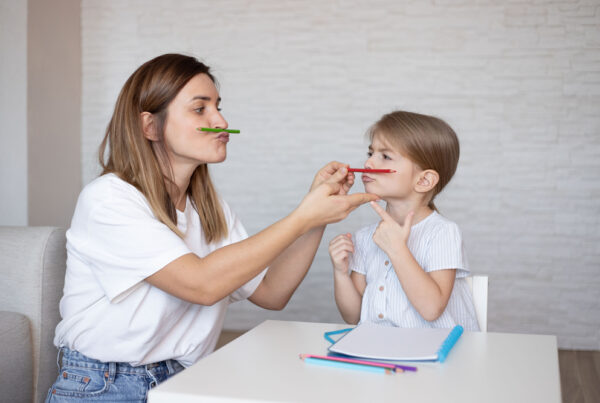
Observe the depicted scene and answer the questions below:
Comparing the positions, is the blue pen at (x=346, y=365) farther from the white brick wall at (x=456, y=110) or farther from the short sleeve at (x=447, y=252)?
the white brick wall at (x=456, y=110)

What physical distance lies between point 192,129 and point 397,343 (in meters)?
0.69

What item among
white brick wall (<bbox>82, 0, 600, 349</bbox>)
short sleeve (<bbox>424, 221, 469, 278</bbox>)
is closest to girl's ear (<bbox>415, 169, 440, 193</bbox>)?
short sleeve (<bbox>424, 221, 469, 278</bbox>)

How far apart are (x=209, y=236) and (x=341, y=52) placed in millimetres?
2023

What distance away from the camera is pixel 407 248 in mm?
1364

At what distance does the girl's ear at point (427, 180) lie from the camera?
62.5 inches

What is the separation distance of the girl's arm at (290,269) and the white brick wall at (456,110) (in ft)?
5.51

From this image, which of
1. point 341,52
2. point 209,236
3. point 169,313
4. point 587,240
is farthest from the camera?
point 341,52

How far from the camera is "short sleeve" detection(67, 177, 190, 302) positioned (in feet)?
3.81

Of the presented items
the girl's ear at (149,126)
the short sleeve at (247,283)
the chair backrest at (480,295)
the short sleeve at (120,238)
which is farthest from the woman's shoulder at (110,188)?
the chair backrest at (480,295)

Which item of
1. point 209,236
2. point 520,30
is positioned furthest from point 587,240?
point 209,236

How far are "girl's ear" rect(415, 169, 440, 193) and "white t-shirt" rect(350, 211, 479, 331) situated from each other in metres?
0.08

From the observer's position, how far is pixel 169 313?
127cm

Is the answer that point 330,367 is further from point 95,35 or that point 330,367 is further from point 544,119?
point 95,35

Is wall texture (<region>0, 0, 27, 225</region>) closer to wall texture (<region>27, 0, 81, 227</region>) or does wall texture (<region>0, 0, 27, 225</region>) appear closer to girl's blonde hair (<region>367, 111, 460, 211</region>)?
wall texture (<region>27, 0, 81, 227</region>)
